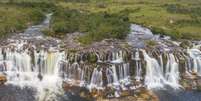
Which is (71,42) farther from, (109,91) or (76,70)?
(109,91)

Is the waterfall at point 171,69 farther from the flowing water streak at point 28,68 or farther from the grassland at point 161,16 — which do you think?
the flowing water streak at point 28,68

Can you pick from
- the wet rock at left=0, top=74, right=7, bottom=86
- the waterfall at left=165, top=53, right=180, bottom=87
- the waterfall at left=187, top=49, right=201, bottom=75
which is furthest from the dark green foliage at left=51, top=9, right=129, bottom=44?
the wet rock at left=0, top=74, right=7, bottom=86

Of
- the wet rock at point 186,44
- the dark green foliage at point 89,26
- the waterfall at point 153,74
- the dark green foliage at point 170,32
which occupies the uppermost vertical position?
the dark green foliage at point 89,26

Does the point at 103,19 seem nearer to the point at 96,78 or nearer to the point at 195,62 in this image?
the point at 195,62

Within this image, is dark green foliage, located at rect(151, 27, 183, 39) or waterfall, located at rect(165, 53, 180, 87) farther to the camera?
dark green foliage, located at rect(151, 27, 183, 39)

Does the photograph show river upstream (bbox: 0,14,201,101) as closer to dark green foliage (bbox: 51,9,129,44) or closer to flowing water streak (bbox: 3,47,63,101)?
flowing water streak (bbox: 3,47,63,101)

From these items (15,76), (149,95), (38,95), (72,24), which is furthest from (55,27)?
(149,95)

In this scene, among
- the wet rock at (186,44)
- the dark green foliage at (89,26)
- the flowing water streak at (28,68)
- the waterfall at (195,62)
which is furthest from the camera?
the dark green foliage at (89,26)

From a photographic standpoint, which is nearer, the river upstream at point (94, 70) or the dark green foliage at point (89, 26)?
the river upstream at point (94, 70)

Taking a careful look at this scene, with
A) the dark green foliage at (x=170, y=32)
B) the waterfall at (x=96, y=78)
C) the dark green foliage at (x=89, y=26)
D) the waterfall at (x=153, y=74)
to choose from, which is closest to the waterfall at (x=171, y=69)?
the waterfall at (x=153, y=74)
